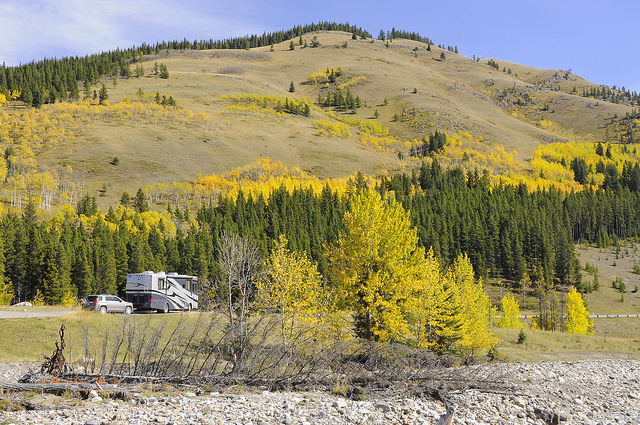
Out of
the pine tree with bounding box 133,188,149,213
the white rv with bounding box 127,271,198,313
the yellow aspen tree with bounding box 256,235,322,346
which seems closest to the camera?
the yellow aspen tree with bounding box 256,235,322,346

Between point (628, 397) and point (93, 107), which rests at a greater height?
point (93, 107)

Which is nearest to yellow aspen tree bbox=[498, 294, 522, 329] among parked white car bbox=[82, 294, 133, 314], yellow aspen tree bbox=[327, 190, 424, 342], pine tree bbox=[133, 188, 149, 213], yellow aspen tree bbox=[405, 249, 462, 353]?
yellow aspen tree bbox=[405, 249, 462, 353]

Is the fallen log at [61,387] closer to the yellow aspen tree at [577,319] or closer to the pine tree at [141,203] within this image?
the yellow aspen tree at [577,319]

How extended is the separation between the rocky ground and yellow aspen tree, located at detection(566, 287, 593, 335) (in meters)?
54.2

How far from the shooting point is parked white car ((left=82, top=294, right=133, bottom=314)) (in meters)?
34.0

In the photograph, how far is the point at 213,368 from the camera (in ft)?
46.1

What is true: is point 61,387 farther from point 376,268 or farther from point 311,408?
point 376,268

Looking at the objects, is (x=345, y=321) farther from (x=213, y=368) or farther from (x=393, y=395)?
(x=213, y=368)

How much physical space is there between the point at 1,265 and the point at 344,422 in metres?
58.0

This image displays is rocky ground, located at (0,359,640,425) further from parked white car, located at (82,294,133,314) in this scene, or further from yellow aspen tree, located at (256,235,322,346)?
parked white car, located at (82,294,133,314)

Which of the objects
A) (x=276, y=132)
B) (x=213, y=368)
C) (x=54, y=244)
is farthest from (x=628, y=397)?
(x=276, y=132)

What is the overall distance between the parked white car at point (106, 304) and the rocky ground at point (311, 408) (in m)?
15.4

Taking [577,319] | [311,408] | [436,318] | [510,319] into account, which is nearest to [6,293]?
[436,318]

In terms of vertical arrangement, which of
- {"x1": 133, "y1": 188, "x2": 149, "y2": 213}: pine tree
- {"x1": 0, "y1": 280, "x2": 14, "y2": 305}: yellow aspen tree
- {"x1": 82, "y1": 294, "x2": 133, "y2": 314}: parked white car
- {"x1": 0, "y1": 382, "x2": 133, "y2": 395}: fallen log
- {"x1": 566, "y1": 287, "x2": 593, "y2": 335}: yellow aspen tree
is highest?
{"x1": 133, "y1": 188, "x2": 149, "y2": 213}: pine tree
